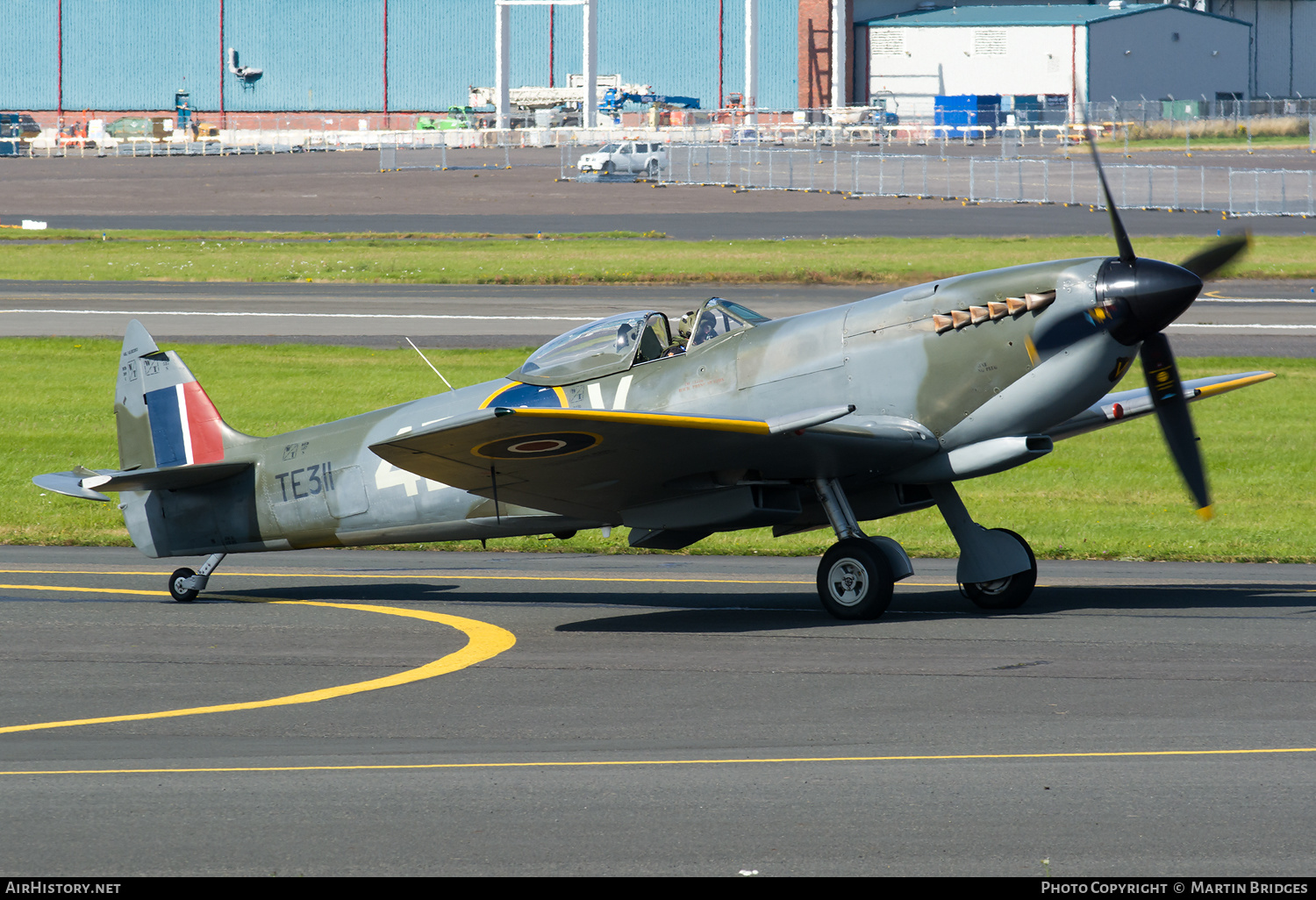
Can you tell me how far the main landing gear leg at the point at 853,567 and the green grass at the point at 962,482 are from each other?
4.11 m

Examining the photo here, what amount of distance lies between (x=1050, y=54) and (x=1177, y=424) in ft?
297

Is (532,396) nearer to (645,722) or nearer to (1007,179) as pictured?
(645,722)

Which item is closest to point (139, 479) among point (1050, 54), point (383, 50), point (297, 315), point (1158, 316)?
point (1158, 316)

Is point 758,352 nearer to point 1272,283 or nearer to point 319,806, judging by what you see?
point 319,806

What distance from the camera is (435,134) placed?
A: 88.3m

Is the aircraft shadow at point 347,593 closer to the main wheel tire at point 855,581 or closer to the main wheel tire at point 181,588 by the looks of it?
the main wheel tire at point 181,588

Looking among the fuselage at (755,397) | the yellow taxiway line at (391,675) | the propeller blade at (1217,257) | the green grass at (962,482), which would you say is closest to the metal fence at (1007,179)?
the green grass at (962,482)

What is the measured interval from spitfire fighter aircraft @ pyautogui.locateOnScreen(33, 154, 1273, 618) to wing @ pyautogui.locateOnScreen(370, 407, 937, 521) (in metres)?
0.02

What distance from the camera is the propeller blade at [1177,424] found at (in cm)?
1119

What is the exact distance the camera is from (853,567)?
11.3 meters

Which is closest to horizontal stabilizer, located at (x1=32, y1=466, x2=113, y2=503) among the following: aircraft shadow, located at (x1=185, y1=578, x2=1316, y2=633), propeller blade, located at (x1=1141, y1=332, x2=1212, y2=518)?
aircraft shadow, located at (x1=185, y1=578, x2=1316, y2=633)

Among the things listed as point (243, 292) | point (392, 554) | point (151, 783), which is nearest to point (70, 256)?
point (243, 292)
